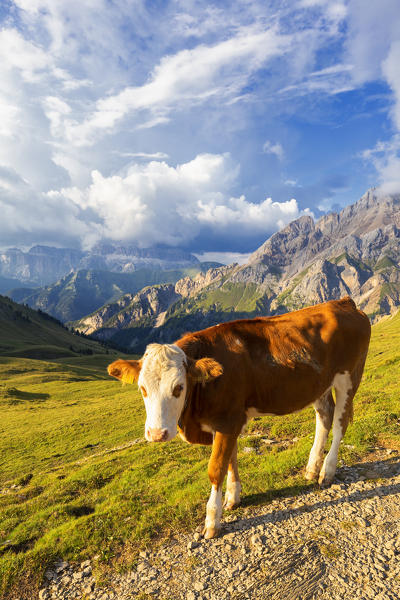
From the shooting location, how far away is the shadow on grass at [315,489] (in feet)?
22.1

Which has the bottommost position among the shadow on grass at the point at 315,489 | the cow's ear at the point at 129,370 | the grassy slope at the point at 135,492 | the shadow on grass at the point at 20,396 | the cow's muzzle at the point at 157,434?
the shadow on grass at the point at 20,396

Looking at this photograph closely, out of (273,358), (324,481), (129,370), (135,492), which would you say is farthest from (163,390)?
(135,492)

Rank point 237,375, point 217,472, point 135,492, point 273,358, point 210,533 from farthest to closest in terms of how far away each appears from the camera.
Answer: point 135,492, point 273,358, point 237,375, point 217,472, point 210,533

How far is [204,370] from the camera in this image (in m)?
5.81

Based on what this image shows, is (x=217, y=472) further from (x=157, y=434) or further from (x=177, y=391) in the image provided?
(x=177, y=391)

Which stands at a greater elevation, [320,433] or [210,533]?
[320,433]

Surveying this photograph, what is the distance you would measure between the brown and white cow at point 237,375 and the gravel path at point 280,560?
2.31ft

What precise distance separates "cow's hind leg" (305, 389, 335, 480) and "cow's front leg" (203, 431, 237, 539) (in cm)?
305

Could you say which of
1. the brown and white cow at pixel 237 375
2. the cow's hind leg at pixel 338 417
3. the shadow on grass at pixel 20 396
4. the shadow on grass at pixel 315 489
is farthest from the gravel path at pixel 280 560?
the shadow on grass at pixel 20 396

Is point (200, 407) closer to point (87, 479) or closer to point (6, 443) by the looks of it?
point (87, 479)

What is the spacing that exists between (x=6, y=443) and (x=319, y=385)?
35007mm

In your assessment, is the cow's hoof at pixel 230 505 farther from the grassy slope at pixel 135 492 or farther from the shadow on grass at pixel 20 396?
Result: the shadow on grass at pixel 20 396

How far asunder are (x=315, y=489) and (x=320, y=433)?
4.62 ft

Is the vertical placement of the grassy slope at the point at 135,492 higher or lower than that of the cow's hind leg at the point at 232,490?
lower
